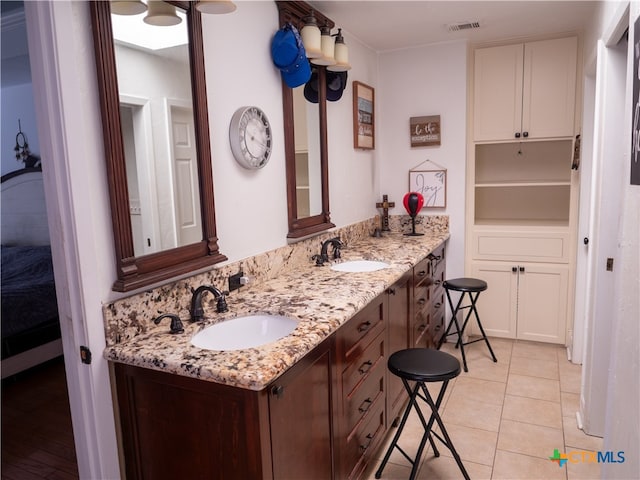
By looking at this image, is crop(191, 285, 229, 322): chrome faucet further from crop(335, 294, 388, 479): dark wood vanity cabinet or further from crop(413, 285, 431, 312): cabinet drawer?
crop(413, 285, 431, 312): cabinet drawer

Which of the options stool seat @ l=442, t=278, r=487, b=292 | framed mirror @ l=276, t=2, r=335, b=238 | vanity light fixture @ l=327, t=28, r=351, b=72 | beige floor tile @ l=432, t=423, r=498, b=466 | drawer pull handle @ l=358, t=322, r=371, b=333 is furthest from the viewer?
stool seat @ l=442, t=278, r=487, b=292

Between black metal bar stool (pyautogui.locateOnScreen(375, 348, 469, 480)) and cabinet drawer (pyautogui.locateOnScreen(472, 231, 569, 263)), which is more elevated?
cabinet drawer (pyautogui.locateOnScreen(472, 231, 569, 263))

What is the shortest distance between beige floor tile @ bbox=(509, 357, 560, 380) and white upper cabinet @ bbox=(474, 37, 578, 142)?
1.67 meters

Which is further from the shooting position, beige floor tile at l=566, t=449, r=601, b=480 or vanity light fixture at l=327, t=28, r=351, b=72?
vanity light fixture at l=327, t=28, r=351, b=72

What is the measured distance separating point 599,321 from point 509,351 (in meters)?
1.39

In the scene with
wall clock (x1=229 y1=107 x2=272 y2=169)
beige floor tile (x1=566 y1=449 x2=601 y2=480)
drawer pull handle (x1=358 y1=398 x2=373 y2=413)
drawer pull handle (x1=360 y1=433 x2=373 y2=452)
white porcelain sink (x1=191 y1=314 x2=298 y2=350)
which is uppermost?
wall clock (x1=229 y1=107 x2=272 y2=169)

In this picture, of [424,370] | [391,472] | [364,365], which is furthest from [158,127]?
[391,472]

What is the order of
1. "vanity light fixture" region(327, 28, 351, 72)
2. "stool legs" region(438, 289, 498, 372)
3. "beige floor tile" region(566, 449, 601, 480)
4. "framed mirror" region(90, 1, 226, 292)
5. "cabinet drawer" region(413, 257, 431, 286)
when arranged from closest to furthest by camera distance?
"framed mirror" region(90, 1, 226, 292), "beige floor tile" region(566, 449, 601, 480), "vanity light fixture" region(327, 28, 351, 72), "cabinet drawer" region(413, 257, 431, 286), "stool legs" region(438, 289, 498, 372)

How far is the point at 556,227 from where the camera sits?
11.1 feet

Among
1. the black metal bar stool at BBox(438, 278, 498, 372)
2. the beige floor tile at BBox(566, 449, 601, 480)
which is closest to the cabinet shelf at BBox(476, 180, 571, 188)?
the black metal bar stool at BBox(438, 278, 498, 372)

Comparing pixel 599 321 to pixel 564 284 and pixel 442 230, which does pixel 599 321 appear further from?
pixel 442 230

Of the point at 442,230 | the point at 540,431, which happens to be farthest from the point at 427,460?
the point at 442,230

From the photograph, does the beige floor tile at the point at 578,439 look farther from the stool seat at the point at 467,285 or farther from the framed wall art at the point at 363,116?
the framed wall art at the point at 363,116

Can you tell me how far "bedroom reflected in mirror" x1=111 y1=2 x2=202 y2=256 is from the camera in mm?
1421
